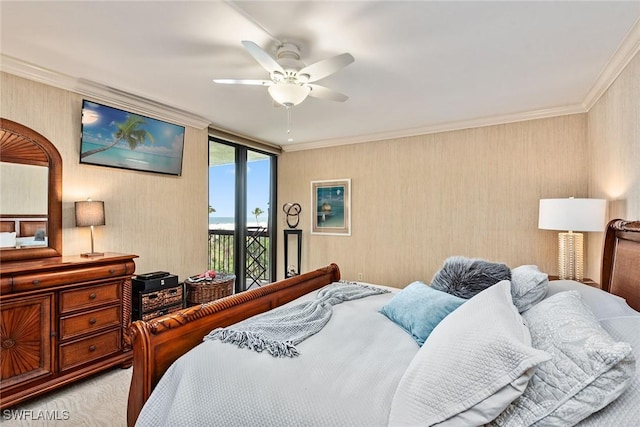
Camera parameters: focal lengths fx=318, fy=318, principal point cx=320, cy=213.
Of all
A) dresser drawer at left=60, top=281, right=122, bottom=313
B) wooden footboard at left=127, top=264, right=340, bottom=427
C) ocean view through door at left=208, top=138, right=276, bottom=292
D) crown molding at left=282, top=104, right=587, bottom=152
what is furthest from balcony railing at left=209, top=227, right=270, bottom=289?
wooden footboard at left=127, top=264, right=340, bottom=427

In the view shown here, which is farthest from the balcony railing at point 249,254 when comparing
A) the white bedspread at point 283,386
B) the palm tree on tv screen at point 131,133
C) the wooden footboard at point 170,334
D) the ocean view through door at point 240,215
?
the white bedspread at point 283,386

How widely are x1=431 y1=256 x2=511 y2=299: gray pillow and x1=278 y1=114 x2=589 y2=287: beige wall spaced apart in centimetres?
197

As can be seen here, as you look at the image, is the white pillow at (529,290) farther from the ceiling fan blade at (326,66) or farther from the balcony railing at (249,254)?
the balcony railing at (249,254)

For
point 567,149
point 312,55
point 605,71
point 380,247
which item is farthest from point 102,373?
point 567,149

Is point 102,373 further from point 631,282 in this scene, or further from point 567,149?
point 567,149

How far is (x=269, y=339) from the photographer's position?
1520mm

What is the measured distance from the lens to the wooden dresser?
2.13 m

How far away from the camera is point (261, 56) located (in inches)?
74.9

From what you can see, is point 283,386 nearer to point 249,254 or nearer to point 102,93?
point 102,93

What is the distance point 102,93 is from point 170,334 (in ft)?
8.51

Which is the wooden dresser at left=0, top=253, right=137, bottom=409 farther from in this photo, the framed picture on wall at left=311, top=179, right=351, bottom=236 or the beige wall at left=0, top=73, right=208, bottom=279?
the framed picture on wall at left=311, top=179, right=351, bottom=236

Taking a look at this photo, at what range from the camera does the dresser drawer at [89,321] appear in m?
2.38

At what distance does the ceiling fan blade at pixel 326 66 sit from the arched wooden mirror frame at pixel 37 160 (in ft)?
7.42

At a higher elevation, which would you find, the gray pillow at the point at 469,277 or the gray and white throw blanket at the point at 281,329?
the gray pillow at the point at 469,277
